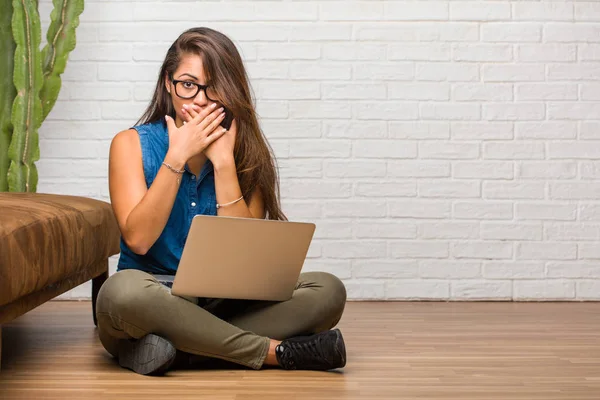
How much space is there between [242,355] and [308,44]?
1619 millimetres

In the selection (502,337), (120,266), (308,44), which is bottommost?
(502,337)

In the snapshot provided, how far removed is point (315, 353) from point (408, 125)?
4.96 feet

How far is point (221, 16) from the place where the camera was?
3.22 metres

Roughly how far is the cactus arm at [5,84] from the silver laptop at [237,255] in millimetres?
1406

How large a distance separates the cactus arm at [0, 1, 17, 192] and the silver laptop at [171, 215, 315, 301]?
141 centimetres

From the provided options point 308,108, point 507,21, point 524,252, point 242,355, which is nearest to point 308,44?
point 308,108

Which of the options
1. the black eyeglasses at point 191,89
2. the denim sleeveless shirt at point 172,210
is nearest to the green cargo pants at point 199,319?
the denim sleeveless shirt at point 172,210

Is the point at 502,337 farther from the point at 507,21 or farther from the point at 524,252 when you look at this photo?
the point at 507,21

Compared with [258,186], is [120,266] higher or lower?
lower

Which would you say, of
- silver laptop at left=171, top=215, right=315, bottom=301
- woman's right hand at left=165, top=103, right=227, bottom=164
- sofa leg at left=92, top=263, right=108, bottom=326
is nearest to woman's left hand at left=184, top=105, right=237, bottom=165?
woman's right hand at left=165, top=103, right=227, bottom=164

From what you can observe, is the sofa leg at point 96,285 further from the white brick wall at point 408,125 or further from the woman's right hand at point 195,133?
the woman's right hand at point 195,133

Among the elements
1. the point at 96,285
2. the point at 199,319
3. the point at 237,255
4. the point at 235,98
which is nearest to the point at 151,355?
the point at 199,319

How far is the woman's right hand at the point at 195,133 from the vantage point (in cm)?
194

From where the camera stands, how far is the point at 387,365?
78.3 inches
